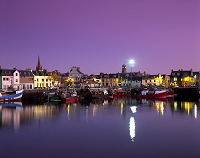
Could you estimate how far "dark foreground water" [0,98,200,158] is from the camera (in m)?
21.4

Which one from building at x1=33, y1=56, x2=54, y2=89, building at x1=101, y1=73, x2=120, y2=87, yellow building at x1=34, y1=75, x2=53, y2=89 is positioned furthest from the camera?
A: building at x1=101, y1=73, x2=120, y2=87

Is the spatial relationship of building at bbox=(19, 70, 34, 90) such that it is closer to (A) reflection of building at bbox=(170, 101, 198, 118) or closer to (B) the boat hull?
(B) the boat hull

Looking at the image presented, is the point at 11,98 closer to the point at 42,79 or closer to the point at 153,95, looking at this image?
the point at 42,79

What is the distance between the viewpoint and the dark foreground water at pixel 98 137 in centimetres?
2138

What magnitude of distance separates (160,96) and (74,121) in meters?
51.1

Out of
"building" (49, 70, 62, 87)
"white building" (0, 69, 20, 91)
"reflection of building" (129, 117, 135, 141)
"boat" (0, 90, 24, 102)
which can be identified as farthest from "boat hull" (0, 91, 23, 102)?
"building" (49, 70, 62, 87)

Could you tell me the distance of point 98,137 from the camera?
26828 mm

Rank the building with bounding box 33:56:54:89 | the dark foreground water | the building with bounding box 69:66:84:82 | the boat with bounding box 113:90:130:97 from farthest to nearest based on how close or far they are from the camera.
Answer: the building with bounding box 69:66:84:82
the building with bounding box 33:56:54:89
the boat with bounding box 113:90:130:97
the dark foreground water

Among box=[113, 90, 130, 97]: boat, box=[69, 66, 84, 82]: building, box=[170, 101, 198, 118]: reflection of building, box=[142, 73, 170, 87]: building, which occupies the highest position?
box=[69, 66, 84, 82]: building

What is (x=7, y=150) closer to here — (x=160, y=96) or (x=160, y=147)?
(x=160, y=147)

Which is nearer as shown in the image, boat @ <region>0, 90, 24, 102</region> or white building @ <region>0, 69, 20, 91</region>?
boat @ <region>0, 90, 24, 102</region>

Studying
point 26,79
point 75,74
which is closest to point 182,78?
point 75,74

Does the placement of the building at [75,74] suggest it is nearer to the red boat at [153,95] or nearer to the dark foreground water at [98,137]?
the red boat at [153,95]

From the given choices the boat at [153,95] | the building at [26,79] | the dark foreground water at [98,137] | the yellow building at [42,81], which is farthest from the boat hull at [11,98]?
the boat at [153,95]
